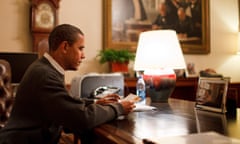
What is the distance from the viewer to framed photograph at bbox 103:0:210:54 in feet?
11.7

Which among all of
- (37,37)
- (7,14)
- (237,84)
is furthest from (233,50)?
(7,14)

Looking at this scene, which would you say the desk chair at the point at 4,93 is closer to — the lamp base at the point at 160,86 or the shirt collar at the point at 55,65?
the shirt collar at the point at 55,65

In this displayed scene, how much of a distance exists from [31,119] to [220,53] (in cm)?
363

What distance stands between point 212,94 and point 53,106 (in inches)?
31.3

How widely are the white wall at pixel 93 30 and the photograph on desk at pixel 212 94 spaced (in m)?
2.19

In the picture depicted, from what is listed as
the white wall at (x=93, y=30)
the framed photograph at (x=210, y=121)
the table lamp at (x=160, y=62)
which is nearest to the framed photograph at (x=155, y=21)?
the white wall at (x=93, y=30)

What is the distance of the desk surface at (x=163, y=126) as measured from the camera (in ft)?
3.11

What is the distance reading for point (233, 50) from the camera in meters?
4.27

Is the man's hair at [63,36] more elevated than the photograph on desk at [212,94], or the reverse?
the man's hair at [63,36]

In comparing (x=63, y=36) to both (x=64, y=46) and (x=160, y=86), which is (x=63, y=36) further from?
(x=160, y=86)

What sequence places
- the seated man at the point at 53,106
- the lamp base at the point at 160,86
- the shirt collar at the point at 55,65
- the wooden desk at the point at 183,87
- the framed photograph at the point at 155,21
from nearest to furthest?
the seated man at the point at 53,106, the shirt collar at the point at 55,65, the lamp base at the point at 160,86, the wooden desk at the point at 183,87, the framed photograph at the point at 155,21

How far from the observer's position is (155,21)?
3.79 meters

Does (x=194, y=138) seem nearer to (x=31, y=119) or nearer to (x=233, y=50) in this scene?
(x=31, y=119)

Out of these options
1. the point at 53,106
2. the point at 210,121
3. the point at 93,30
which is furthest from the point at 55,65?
the point at 93,30
